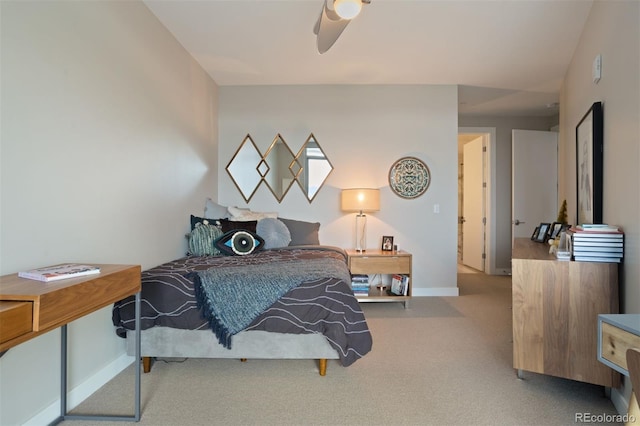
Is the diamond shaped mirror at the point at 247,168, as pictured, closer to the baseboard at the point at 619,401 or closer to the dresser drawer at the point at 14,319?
the dresser drawer at the point at 14,319

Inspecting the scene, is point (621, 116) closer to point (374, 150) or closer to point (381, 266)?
point (381, 266)

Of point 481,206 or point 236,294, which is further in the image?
point 481,206

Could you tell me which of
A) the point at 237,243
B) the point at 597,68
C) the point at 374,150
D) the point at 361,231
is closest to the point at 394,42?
the point at 374,150

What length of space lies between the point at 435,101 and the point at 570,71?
1.35 metres

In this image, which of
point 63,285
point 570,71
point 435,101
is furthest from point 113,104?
point 570,71

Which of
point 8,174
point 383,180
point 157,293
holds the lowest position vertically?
point 157,293

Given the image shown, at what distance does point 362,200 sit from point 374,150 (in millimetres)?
755

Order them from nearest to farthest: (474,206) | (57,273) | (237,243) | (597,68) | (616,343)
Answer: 1. (616,343)
2. (57,273)
3. (597,68)
4. (237,243)
5. (474,206)

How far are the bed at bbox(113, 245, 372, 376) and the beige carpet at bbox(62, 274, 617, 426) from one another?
0.54ft

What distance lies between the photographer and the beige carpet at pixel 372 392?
179 cm

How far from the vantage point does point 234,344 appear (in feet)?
7.22

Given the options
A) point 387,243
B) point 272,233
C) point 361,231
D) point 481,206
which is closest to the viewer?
point 272,233

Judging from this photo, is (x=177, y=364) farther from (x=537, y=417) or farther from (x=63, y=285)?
(x=537, y=417)

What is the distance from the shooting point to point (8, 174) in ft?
4.96
